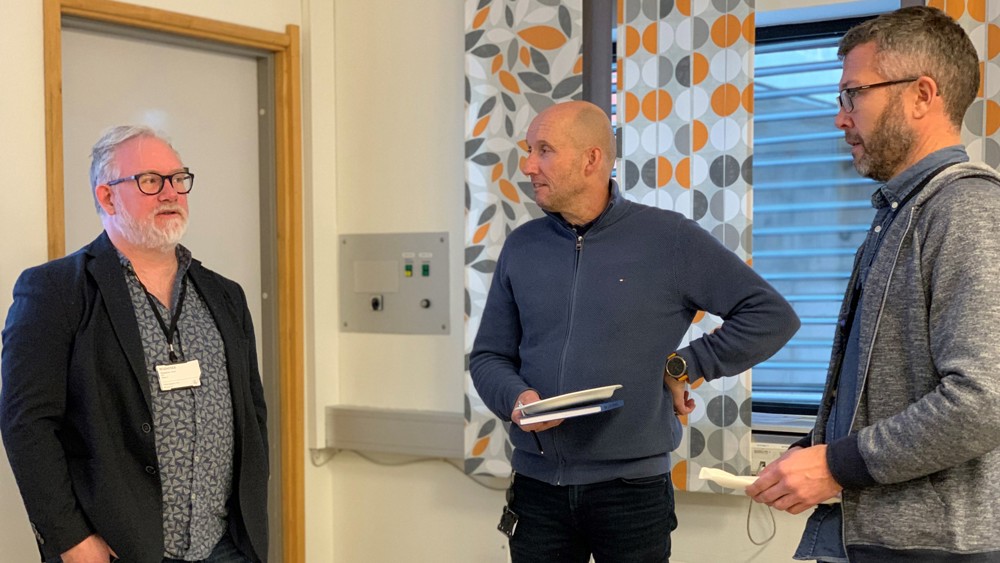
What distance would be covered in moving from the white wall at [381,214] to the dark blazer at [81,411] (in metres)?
1.59

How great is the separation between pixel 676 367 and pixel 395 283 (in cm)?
170

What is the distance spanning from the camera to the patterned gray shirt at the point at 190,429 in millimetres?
2273

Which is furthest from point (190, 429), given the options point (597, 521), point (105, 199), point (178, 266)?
point (597, 521)

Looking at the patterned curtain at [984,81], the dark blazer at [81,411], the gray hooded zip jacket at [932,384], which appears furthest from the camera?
the patterned curtain at [984,81]

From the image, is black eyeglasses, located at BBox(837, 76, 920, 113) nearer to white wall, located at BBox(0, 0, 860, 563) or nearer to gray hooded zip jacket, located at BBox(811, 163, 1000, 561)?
gray hooded zip jacket, located at BBox(811, 163, 1000, 561)

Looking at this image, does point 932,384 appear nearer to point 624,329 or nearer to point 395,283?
point 624,329

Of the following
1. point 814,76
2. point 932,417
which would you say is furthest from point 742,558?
point 932,417

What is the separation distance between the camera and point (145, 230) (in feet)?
7.73

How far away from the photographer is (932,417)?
1.42 meters

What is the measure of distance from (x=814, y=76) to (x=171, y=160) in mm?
2295

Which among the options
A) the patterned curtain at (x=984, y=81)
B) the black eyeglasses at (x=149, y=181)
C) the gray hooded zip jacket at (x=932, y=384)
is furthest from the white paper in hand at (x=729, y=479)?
the patterned curtain at (x=984, y=81)

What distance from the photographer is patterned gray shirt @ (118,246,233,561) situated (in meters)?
2.27

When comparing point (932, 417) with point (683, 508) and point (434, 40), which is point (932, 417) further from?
point (434, 40)

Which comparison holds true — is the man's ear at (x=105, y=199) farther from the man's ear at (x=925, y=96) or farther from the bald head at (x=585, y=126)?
the man's ear at (x=925, y=96)
